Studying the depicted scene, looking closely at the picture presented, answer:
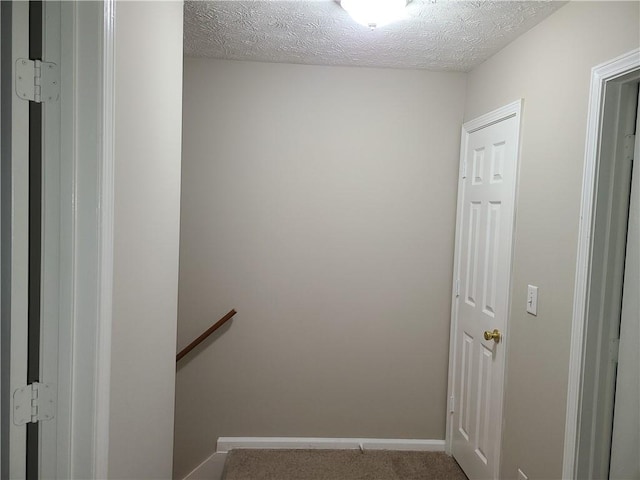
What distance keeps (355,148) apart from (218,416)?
1912 millimetres

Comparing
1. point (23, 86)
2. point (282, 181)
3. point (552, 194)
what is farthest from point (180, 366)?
point (552, 194)

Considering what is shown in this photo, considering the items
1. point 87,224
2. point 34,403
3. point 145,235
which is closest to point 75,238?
point 87,224

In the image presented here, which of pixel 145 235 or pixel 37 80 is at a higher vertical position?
pixel 37 80

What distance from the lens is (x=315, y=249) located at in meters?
Answer: 2.82

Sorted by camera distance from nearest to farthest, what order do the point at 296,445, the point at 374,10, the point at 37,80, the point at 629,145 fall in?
1. the point at 37,80
2. the point at 629,145
3. the point at 374,10
4. the point at 296,445

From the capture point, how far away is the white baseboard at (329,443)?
2.87 metres

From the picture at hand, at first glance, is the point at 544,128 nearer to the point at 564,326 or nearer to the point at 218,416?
the point at 564,326

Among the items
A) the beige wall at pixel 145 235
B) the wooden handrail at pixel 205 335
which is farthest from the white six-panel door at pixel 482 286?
the beige wall at pixel 145 235

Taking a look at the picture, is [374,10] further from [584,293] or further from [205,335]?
[205,335]

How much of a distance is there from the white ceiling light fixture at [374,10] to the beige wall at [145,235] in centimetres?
68

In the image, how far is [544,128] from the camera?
1.91 meters

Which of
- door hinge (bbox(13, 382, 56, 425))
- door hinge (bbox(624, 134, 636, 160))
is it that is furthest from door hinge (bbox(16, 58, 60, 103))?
door hinge (bbox(624, 134, 636, 160))

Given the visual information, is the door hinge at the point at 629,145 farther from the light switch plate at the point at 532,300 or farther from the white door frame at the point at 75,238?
the white door frame at the point at 75,238

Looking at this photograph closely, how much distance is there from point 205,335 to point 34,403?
1662mm
